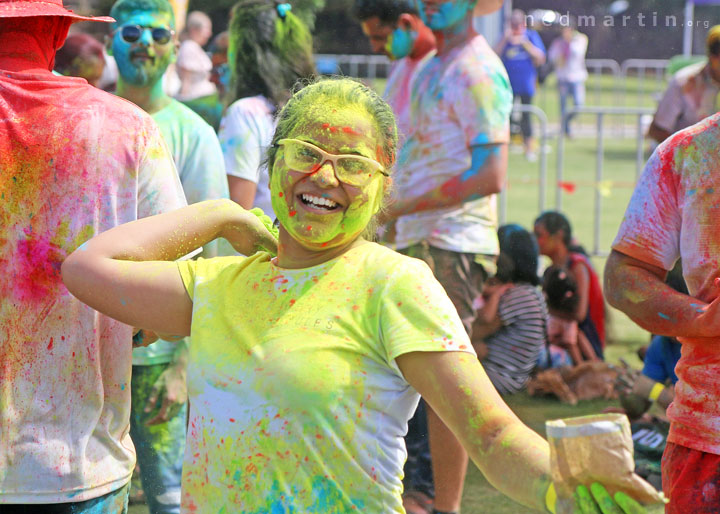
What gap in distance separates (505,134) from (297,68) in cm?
94

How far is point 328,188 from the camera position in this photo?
2.06m

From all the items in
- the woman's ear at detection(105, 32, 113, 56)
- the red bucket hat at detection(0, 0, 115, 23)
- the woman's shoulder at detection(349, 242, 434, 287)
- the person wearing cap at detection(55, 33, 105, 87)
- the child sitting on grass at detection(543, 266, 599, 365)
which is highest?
the red bucket hat at detection(0, 0, 115, 23)

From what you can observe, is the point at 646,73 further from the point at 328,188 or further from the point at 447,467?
the point at 328,188

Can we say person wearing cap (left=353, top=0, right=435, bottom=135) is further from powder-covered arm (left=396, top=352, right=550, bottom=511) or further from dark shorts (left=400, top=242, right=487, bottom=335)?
powder-covered arm (left=396, top=352, right=550, bottom=511)

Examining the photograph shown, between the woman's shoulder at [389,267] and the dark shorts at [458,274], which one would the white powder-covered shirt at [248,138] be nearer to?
the dark shorts at [458,274]

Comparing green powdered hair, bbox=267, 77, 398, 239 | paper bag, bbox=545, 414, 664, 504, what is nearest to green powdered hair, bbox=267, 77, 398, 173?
green powdered hair, bbox=267, 77, 398, 239

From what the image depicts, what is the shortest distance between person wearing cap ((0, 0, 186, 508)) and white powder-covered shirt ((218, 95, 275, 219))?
5.76 feet

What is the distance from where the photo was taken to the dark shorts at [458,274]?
421cm

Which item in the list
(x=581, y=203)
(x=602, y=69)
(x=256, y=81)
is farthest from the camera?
(x=602, y=69)

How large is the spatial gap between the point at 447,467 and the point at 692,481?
154 cm

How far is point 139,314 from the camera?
82.8 inches

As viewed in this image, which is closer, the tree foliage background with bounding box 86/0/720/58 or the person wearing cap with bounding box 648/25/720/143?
the person wearing cap with bounding box 648/25/720/143

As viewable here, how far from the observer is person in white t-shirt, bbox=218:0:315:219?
421cm

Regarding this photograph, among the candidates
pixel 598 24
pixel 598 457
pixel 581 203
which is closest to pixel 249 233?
pixel 598 457
